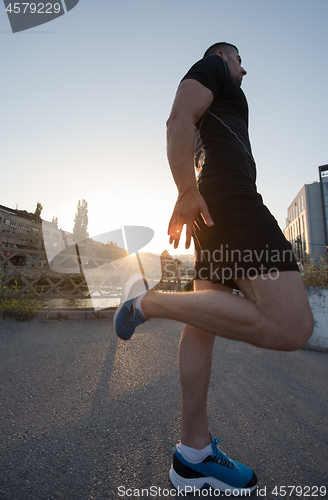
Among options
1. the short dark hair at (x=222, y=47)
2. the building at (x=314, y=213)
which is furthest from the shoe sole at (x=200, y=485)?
the building at (x=314, y=213)

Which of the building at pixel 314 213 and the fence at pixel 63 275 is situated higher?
the building at pixel 314 213

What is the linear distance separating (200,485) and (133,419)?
1.85 ft

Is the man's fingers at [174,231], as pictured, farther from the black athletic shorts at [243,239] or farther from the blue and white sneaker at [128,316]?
the blue and white sneaker at [128,316]

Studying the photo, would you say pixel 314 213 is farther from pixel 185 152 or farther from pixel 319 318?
pixel 185 152

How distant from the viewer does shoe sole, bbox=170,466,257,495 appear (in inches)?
39.0

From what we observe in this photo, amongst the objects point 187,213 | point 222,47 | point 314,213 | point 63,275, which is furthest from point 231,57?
point 314,213

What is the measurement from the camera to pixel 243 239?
934 millimetres

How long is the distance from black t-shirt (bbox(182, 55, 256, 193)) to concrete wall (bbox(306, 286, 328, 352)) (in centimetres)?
286

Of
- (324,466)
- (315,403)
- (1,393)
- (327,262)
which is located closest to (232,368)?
(315,403)

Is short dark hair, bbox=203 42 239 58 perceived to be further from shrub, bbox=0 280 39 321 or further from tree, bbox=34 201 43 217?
tree, bbox=34 201 43 217

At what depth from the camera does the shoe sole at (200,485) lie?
0.99 metres
